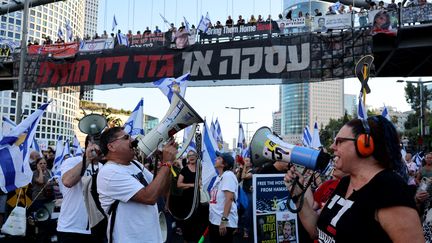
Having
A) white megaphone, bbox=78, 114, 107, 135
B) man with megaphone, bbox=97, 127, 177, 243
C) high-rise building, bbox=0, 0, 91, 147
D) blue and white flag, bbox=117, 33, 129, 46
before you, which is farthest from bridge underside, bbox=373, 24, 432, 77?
high-rise building, bbox=0, 0, 91, 147

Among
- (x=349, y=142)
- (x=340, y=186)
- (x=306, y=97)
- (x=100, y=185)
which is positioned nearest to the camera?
(x=349, y=142)

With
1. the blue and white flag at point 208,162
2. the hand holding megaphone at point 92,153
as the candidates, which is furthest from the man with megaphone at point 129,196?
the blue and white flag at point 208,162

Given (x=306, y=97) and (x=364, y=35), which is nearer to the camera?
(x=364, y=35)

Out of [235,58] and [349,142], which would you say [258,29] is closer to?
[235,58]

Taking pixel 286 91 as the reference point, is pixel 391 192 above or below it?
below

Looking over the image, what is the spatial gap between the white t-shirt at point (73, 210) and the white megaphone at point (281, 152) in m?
2.04

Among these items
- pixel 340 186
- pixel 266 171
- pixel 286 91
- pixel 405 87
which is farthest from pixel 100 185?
pixel 286 91

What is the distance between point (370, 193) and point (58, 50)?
22582 millimetres

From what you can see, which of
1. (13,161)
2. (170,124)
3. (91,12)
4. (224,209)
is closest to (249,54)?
(224,209)

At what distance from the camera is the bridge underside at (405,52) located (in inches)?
710

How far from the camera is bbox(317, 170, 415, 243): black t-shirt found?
1.98 metres

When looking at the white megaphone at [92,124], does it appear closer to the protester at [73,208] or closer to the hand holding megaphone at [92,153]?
the protester at [73,208]

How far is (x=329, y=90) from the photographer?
11325cm

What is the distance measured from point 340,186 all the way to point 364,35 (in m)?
15.0
